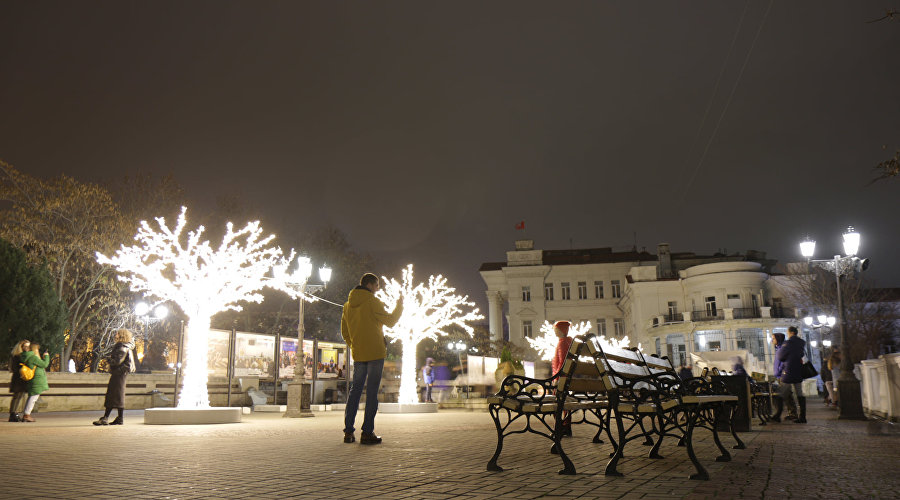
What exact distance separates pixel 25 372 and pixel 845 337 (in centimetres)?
1855

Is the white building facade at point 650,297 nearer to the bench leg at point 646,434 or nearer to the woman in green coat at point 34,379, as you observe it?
the bench leg at point 646,434

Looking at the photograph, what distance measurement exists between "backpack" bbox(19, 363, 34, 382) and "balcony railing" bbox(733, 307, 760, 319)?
51196 mm

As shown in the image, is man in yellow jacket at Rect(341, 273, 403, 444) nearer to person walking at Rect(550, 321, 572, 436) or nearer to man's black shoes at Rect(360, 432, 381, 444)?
man's black shoes at Rect(360, 432, 381, 444)

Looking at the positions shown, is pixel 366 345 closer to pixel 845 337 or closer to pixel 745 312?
pixel 845 337

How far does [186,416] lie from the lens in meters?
12.5

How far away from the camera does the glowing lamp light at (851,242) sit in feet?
51.2

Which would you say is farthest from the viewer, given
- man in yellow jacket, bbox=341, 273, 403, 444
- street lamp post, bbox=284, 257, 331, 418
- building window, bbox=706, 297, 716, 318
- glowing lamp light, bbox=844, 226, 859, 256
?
building window, bbox=706, 297, 716, 318

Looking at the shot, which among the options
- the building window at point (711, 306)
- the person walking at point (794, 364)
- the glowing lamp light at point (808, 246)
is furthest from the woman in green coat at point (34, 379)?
the building window at point (711, 306)

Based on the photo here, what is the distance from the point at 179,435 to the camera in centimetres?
951

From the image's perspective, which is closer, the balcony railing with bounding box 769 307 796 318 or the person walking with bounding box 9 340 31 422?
the person walking with bounding box 9 340 31 422

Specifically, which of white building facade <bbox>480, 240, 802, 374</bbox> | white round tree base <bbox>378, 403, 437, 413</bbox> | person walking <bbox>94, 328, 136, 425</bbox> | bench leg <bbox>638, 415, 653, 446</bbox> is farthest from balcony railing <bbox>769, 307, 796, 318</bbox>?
person walking <bbox>94, 328, 136, 425</bbox>

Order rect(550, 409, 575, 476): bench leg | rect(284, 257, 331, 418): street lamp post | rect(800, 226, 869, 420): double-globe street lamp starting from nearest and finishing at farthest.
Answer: rect(550, 409, 575, 476): bench leg
rect(800, 226, 869, 420): double-globe street lamp
rect(284, 257, 331, 418): street lamp post

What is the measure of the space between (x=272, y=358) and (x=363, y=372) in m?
14.2

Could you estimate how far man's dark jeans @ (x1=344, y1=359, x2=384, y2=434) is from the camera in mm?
7984
